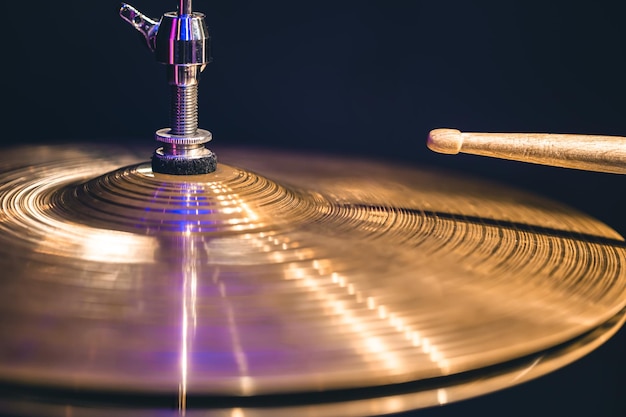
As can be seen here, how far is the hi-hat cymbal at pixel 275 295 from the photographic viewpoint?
581 millimetres

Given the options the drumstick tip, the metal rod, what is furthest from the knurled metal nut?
the drumstick tip

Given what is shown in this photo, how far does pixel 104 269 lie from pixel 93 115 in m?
0.88

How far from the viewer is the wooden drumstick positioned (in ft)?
2.86

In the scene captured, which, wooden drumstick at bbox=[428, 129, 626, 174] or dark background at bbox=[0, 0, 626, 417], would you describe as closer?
wooden drumstick at bbox=[428, 129, 626, 174]

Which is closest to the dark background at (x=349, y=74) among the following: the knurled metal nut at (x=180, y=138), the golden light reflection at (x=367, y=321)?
the knurled metal nut at (x=180, y=138)

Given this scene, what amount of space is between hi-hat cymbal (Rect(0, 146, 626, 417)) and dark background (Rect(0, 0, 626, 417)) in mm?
541

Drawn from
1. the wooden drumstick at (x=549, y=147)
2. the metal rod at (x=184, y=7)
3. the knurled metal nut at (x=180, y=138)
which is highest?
the metal rod at (x=184, y=7)

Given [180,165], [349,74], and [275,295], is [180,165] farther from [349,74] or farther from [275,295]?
[349,74]

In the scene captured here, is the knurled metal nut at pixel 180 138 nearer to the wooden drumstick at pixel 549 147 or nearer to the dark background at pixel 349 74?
the wooden drumstick at pixel 549 147

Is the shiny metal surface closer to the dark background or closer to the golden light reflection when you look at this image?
the golden light reflection

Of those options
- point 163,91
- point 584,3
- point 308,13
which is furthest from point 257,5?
point 584,3

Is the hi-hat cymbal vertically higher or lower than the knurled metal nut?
lower

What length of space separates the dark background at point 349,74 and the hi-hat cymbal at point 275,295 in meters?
0.54

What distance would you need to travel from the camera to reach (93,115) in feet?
5.09
